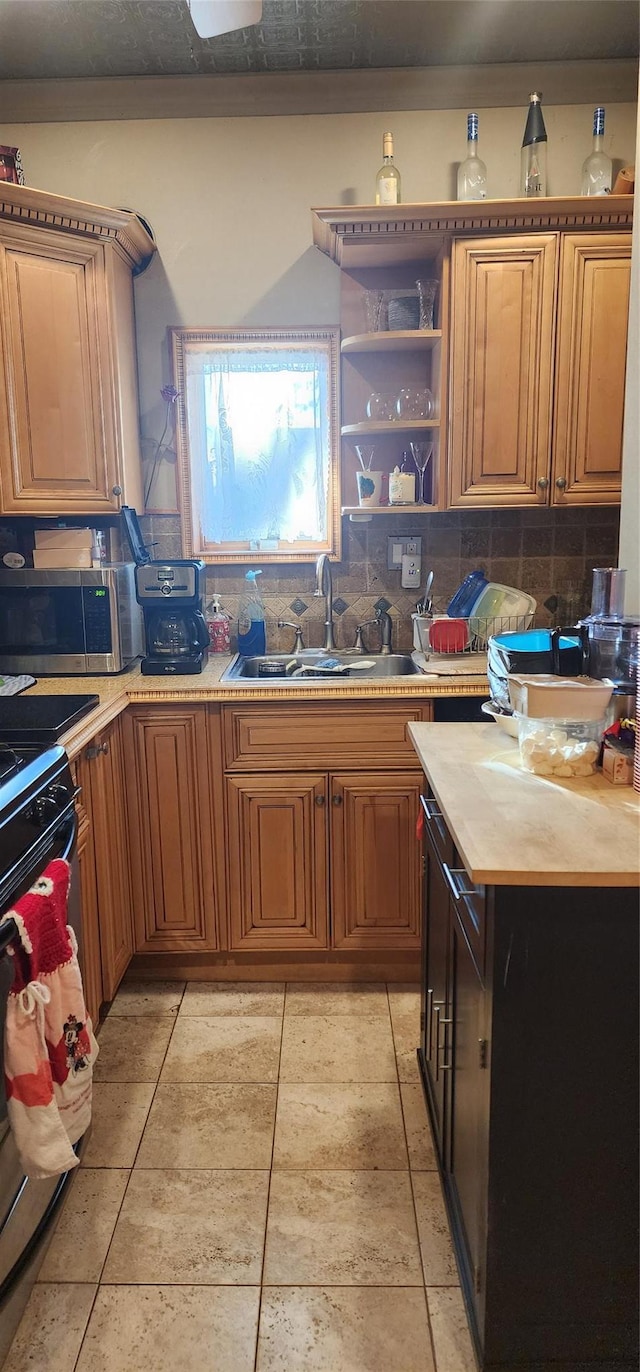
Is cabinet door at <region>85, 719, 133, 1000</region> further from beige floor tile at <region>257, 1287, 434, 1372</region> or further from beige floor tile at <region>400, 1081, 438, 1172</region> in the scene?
beige floor tile at <region>257, 1287, 434, 1372</region>

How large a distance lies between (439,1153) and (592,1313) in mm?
562

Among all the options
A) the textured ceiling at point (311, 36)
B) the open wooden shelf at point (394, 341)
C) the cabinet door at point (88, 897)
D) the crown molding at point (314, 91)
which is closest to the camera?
the cabinet door at point (88, 897)

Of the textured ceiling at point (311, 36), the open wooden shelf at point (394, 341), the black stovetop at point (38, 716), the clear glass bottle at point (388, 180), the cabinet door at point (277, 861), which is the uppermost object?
the textured ceiling at point (311, 36)

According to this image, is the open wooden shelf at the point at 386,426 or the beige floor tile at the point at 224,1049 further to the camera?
the open wooden shelf at the point at 386,426

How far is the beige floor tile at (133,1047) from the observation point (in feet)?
7.15

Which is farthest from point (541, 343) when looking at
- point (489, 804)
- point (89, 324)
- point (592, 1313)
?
point (592, 1313)

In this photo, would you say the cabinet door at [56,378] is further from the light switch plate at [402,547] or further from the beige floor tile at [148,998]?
the beige floor tile at [148,998]

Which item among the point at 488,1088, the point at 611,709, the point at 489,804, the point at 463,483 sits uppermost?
the point at 463,483

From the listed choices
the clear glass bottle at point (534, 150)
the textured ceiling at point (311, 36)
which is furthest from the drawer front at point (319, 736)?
the textured ceiling at point (311, 36)

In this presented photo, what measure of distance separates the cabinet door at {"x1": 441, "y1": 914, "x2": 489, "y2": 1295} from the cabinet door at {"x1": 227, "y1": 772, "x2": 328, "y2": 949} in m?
0.92

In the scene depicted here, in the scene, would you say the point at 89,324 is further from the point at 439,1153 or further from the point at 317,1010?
the point at 439,1153

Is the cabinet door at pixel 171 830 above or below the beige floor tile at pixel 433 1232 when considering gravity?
above

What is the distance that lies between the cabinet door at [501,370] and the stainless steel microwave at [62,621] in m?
1.14

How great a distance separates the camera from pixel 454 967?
151 centimetres
